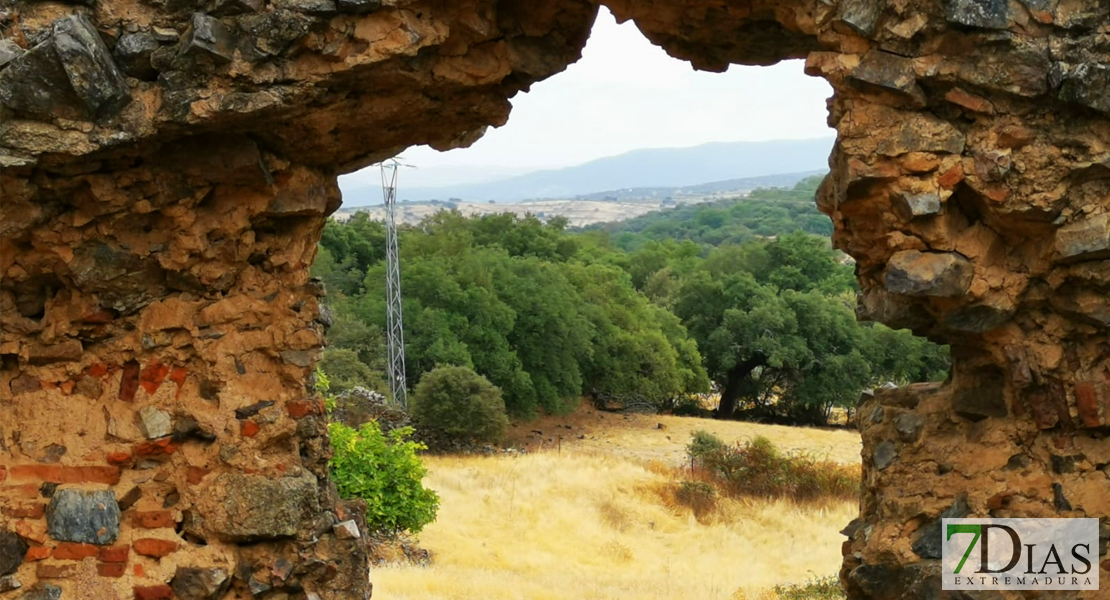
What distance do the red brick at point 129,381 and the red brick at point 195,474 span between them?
Answer: 1.41 ft

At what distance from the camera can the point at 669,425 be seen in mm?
27812

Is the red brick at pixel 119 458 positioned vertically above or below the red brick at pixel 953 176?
below

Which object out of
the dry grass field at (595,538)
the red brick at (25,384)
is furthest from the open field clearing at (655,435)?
the red brick at (25,384)

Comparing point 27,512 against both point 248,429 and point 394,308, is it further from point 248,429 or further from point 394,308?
point 394,308

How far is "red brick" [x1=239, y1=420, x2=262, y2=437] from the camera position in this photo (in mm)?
4852

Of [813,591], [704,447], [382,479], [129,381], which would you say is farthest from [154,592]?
[704,447]

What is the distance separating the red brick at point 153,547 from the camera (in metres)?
4.70

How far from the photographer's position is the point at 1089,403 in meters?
4.14

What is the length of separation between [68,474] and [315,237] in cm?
158

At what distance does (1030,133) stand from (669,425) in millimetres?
24107

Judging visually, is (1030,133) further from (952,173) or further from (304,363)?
(304,363)

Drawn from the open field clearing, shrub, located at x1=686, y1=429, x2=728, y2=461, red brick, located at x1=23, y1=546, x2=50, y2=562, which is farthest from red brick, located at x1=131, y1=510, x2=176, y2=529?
the open field clearing

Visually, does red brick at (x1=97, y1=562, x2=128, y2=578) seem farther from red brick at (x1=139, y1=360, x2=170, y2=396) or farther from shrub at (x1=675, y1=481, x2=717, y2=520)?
shrub at (x1=675, y1=481, x2=717, y2=520)

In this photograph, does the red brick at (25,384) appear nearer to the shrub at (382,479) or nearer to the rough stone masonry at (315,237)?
the rough stone masonry at (315,237)
